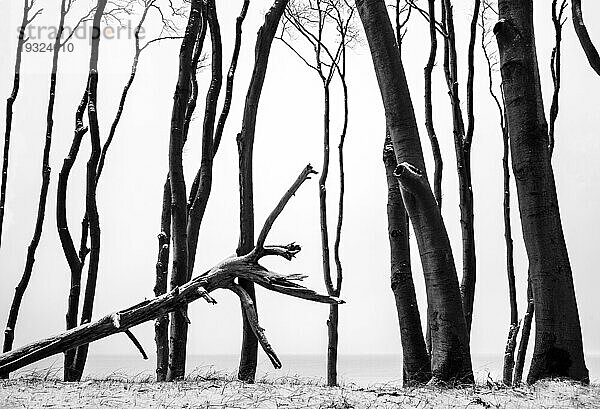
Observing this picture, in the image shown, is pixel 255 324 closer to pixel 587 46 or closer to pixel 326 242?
pixel 587 46

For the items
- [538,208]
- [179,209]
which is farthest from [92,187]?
[538,208]

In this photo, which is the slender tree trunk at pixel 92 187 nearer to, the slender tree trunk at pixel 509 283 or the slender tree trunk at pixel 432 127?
the slender tree trunk at pixel 432 127

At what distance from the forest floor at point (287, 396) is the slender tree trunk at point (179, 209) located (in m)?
1.22

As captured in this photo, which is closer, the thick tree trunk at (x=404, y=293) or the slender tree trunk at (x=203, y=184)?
the thick tree trunk at (x=404, y=293)

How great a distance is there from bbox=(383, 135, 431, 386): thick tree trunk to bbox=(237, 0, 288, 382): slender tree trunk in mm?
1303

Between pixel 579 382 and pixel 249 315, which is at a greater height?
pixel 249 315

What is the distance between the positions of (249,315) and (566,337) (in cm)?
228

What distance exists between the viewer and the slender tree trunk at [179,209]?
218 inches

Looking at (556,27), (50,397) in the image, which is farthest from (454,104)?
(50,397)

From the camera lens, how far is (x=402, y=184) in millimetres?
4348

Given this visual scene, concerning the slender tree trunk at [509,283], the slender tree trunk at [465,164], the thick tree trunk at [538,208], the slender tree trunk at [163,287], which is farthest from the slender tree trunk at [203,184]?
the slender tree trunk at [509,283]

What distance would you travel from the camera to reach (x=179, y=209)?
5.67 metres

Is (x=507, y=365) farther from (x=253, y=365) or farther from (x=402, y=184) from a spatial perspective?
(x=402, y=184)

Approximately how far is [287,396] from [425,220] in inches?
63.2
